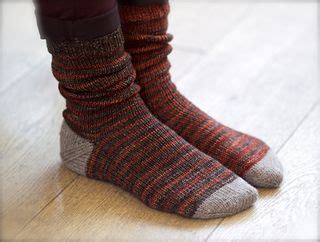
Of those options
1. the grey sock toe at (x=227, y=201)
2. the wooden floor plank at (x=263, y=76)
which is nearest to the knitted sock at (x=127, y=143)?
the grey sock toe at (x=227, y=201)

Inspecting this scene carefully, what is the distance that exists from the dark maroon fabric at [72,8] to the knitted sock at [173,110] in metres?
0.11

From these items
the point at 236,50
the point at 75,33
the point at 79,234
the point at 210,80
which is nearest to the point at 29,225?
the point at 79,234

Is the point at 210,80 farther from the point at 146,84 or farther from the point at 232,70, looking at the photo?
the point at 146,84

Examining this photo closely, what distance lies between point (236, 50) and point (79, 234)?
27.3 inches

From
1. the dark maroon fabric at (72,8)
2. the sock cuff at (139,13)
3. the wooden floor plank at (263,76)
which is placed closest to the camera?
the dark maroon fabric at (72,8)

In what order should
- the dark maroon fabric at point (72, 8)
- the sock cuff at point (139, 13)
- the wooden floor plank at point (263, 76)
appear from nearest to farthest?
1. the dark maroon fabric at point (72, 8)
2. the sock cuff at point (139, 13)
3. the wooden floor plank at point (263, 76)

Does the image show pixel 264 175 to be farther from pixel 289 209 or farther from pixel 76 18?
pixel 76 18

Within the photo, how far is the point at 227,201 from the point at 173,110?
0.19 metres

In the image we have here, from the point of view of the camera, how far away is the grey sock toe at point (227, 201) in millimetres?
928

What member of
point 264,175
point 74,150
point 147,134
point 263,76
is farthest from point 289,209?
point 263,76

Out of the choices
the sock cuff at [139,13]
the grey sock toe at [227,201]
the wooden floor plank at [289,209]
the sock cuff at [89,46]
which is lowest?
the wooden floor plank at [289,209]

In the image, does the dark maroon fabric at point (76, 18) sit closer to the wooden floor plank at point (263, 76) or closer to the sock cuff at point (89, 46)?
the sock cuff at point (89, 46)

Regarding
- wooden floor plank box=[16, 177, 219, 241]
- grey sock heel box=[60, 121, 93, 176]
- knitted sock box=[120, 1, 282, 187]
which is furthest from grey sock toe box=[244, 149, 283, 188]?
grey sock heel box=[60, 121, 93, 176]

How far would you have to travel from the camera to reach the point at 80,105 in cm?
96
